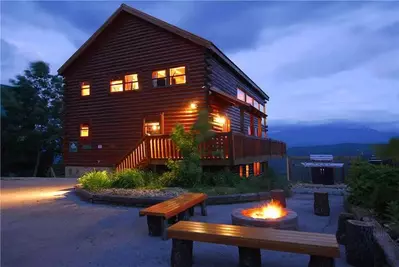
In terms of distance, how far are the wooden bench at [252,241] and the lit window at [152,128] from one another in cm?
1167

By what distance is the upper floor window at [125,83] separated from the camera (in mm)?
16234

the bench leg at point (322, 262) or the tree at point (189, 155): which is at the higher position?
the tree at point (189, 155)

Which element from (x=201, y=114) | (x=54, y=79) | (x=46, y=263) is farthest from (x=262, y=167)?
(x=54, y=79)

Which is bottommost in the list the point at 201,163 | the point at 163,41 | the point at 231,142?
the point at 201,163

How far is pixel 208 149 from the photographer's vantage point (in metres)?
11.0

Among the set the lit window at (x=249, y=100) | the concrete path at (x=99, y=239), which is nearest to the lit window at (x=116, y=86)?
the concrete path at (x=99, y=239)

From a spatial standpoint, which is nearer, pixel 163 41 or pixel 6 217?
pixel 6 217

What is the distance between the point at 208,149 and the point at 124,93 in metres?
7.98

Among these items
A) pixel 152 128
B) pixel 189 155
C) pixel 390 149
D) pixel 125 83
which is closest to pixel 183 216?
pixel 390 149

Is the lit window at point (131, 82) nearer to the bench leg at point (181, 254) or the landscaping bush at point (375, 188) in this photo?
the landscaping bush at point (375, 188)

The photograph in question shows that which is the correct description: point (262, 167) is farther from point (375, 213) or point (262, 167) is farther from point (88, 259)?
point (88, 259)

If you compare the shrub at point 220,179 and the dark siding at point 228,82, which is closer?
the shrub at point 220,179

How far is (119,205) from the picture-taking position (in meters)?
8.20

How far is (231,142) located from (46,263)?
7.67m
